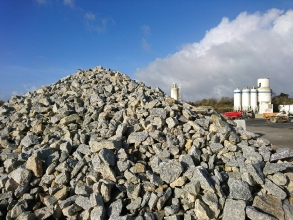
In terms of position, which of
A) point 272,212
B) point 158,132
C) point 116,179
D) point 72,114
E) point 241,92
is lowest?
point 272,212

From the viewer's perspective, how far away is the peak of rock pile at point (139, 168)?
3367 mm

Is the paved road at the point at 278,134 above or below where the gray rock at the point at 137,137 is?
below

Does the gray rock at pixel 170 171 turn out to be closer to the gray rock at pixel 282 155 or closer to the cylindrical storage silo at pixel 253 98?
the gray rock at pixel 282 155

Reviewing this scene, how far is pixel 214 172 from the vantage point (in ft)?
12.6

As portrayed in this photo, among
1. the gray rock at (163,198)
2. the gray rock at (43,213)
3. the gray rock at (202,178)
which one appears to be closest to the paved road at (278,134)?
the gray rock at (202,178)

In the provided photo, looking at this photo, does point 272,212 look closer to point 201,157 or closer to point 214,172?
point 214,172

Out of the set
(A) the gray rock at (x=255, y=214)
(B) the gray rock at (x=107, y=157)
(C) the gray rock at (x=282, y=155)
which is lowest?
(A) the gray rock at (x=255, y=214)

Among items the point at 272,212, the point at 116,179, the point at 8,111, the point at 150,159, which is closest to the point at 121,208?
the point at 116,179

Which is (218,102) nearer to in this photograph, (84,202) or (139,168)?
(139,168)

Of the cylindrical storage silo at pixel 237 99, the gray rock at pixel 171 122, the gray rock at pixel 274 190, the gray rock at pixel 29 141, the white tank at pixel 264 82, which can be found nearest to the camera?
the gray rock at pixel 274 190

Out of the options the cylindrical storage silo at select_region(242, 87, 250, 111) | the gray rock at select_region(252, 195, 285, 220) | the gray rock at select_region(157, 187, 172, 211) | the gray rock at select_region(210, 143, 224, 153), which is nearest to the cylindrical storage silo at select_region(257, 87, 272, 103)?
the cylindrical storage silo at select_region(242, 87, 250, 111)

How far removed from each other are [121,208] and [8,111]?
602cm

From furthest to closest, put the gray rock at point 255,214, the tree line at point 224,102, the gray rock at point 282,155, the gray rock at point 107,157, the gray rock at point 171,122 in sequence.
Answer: the tree line at point 224,102, the gray rock at point 171,122, the gray rock at point 282,155, the gray rock at point 107,157, the gray rock at point 255,214

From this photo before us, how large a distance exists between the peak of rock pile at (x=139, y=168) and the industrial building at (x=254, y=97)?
96.2 feet
